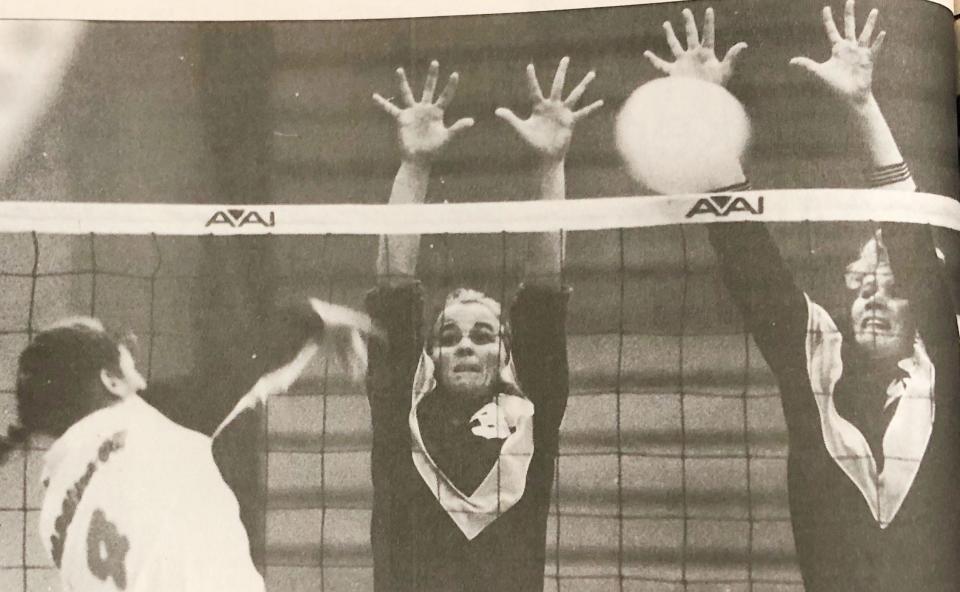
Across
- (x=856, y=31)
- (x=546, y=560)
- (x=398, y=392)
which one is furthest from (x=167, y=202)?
(x=856, y=31)

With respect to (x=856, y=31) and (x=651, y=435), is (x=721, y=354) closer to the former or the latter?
(x=651, y=435)

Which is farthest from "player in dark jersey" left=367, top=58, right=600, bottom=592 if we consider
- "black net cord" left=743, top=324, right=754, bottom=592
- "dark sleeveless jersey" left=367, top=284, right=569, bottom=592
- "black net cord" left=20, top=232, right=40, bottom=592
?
"black net cord" left=20, top=232, right=40, bottom=592

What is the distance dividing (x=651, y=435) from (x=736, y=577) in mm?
93

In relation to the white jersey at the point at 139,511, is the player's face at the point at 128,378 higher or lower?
higher

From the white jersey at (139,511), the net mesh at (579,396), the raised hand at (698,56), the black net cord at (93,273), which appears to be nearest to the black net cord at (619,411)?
the net mesh at (579,396)

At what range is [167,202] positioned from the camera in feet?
1.69

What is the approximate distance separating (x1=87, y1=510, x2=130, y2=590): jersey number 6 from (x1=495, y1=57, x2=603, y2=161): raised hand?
0.34 m

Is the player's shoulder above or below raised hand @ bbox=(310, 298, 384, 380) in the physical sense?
below

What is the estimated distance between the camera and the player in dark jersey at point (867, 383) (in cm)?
47

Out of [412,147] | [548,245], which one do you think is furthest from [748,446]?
[412,147]

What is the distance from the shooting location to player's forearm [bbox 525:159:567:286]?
499 mm

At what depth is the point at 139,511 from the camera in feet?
1.64

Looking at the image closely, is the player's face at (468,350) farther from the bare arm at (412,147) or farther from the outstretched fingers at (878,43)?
the outstretched fingers at (878,43)

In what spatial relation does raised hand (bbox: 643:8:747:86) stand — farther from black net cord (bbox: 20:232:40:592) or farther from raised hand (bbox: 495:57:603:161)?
black net cord (bbox: 20:232:40:592)
